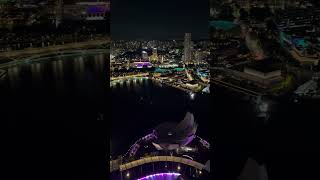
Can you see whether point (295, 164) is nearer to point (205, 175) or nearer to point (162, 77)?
point (205, 175)

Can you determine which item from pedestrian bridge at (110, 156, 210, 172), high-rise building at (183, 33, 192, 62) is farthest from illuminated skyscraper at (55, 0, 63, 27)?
pedestrian bridge at (110, 156, 210, 172)

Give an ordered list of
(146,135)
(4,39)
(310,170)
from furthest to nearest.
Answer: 1. (146,135)
2. (310,170)
3. (4,39)

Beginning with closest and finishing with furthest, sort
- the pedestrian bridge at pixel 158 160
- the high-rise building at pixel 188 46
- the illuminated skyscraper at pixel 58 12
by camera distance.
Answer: the illuminated skyscraper at pixel 58 12
the pedestrian bridge at pixel 158 160
the high-rise building at pixel 188 46

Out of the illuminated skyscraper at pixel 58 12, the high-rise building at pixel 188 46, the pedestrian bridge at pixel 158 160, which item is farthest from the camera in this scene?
the high-rise building at pixel 188 46

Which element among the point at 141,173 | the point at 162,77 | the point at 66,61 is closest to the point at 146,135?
the point at 141,173

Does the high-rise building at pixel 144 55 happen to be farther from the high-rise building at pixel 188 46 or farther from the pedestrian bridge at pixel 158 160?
the pedestrian bridge at pixel 158 160

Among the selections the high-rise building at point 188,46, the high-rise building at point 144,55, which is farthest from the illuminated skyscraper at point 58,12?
the high-rise building at point 188,46

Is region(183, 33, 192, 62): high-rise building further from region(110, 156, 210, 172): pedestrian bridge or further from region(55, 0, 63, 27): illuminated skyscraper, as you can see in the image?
region(55, 0, 63, 27): illuminated skyscraper

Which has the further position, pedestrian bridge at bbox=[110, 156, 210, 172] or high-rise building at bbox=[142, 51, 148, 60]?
high-rise building at bbox=[142, 51, 148, 60]

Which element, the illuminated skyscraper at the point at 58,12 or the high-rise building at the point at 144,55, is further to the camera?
the high-rise building at the point at 144,55

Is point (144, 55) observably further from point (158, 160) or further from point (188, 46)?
point (158, 160)

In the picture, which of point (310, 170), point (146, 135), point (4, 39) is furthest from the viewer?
point (146, 135)
